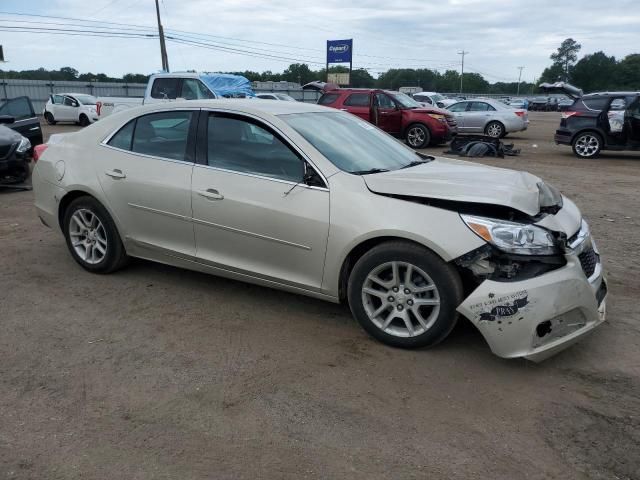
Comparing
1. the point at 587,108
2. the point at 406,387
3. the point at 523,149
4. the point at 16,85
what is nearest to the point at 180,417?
the point at 406,387

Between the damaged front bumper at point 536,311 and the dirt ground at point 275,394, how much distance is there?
25 centimetres

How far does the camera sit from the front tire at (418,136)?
642 inches

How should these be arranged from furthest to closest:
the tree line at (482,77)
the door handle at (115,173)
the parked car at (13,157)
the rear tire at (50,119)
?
the tree line at (482,77) → the rear tire at (50,119) → the parked car at (13,157) → the door handle at (115,173)

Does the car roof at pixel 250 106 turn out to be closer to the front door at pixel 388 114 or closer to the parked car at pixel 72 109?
the front door at pixel 388 114

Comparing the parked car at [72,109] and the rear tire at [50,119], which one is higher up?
the parked car at [72,109]

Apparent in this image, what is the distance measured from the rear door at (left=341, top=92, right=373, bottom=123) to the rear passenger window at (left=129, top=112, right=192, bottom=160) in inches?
478

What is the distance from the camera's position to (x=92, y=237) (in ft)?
16.5

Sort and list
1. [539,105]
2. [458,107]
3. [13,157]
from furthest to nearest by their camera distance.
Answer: [539,105], [458,107], [13,157]

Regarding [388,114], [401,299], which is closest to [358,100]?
[388,114]

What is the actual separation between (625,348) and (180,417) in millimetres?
2935

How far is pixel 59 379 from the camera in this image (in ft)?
11.0

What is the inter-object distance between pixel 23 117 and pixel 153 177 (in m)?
9.39

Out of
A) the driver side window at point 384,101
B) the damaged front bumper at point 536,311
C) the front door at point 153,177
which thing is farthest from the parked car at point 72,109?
the damaged front bumper at point 536,311

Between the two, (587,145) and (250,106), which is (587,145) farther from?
(250,106)
